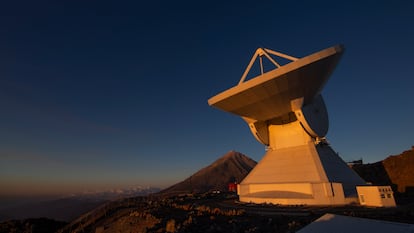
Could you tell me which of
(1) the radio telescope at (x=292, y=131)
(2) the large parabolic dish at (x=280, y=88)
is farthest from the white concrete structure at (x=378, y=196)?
(2) the large parabolic dish at (x=280, y=88)

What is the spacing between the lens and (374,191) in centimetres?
1608

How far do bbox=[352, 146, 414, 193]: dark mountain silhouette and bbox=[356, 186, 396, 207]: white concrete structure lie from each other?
19.5 meters

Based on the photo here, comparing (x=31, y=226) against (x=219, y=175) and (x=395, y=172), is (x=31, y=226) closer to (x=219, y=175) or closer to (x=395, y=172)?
(x=395, y=172)

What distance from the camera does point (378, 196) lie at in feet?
51.9

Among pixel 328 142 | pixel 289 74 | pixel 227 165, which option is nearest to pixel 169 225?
pixel 289 74

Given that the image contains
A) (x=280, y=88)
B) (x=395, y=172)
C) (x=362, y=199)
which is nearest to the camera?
(x=362, y=199)

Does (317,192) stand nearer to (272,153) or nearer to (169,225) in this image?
(272,153)

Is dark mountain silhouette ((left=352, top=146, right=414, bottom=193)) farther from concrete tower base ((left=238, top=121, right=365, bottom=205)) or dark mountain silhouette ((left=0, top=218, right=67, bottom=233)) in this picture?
dark mountain silhouette ((left=0, top=218, right=67, bottom=233))

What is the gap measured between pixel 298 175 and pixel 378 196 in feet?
19.0

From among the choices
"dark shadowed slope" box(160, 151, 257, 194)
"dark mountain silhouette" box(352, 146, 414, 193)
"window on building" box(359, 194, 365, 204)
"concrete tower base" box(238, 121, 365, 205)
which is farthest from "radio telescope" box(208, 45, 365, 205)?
"dark shadowed slope" box(160, 151, 257, 194)

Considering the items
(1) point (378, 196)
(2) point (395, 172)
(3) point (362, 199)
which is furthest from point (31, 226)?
(2) point (395, 172)

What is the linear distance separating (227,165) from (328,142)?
16125 centimetres

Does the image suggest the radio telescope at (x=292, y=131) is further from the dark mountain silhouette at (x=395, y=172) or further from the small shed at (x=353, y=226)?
the dark mountain silhouette at (x=395, y=172)

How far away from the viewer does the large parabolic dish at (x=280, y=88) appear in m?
17.8
